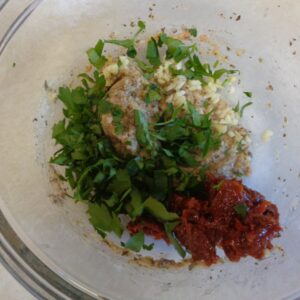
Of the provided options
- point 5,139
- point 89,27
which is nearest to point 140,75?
point 89,27

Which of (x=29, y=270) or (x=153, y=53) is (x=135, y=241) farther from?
(x=153, y=53)

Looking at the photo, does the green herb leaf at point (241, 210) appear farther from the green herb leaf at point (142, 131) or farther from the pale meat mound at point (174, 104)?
the green herb leaf at point (142, 131)

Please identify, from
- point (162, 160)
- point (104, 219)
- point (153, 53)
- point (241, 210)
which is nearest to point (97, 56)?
point (153, 53)

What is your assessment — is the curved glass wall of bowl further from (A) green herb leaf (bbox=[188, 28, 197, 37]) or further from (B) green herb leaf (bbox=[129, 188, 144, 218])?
(A) green herb leaf (bbox=[188, 28, 197, 37])

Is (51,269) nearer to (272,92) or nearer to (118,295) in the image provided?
(118,295)

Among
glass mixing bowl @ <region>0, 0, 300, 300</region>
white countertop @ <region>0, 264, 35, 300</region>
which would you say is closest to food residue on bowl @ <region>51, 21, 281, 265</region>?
glass mixing bowl @ <region>0, 0, 300, 300</region>

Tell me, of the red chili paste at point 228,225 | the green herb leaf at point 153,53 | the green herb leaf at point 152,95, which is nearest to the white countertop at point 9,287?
the red chili paste at point 228,225
